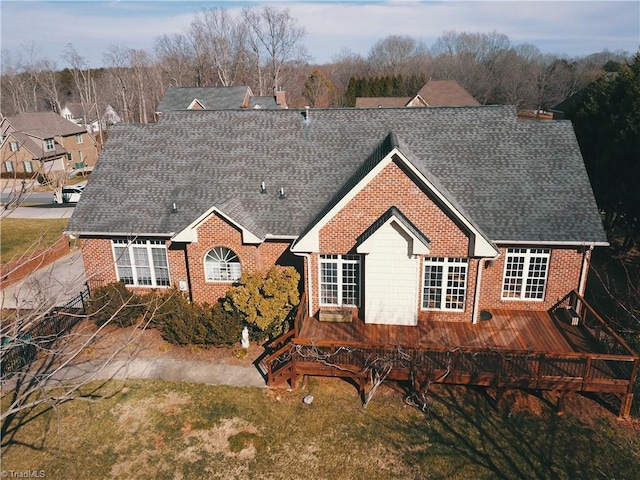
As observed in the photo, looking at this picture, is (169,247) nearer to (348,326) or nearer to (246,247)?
(246,247)

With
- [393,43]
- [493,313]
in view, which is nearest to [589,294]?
[493,313]

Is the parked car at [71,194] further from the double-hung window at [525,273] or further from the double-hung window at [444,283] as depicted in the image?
the double-hung window at [525,273]

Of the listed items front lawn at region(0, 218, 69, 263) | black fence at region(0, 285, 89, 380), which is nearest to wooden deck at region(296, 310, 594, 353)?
black fence at region(0, 285, 89, 380)

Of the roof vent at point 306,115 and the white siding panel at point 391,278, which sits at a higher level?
the roof vent at point 306,115

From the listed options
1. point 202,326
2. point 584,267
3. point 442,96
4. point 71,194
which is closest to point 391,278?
point 202,326

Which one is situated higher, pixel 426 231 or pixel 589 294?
pixel 426 231

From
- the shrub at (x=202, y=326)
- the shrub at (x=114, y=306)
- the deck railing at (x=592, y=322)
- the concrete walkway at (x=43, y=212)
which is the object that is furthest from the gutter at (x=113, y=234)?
the concrete walkway at (x=43, y=212)

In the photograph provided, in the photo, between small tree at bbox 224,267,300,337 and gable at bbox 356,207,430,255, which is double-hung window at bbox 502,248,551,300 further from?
small tree at bbox 224,267,300,337
